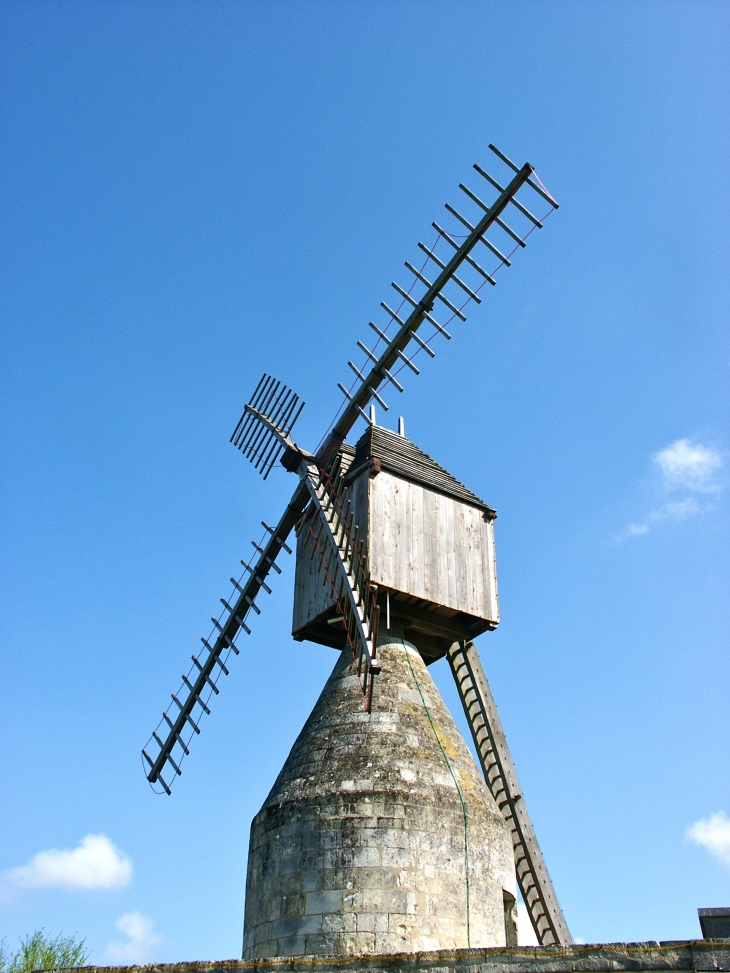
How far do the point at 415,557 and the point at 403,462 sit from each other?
155 centimetres

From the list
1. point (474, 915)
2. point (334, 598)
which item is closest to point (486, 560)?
point (334, 598)

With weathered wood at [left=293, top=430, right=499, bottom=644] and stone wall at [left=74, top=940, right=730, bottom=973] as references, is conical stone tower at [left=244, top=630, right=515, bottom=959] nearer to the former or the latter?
weathered wood at [left=293, top=430, right=499, bottom=644]

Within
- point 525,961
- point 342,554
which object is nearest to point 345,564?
point 342,554

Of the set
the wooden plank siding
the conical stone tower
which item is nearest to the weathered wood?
the wooden plank siding

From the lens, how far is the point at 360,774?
10094 millimetres

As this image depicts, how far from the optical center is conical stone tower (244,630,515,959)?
9195 mm

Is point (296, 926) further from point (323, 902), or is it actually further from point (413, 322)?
point (413, 322)

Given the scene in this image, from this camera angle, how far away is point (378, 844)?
9516mm

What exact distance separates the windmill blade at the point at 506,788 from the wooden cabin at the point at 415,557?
462 mm

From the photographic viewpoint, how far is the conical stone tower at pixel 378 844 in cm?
920

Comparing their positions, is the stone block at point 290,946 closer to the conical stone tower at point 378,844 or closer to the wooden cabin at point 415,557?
the conical stone tower at point 378,844

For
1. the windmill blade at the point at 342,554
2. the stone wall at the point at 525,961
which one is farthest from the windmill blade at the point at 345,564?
the stone wall at the point at 525,961

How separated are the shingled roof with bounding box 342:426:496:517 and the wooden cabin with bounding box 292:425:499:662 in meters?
0.02

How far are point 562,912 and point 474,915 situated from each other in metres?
2.22
